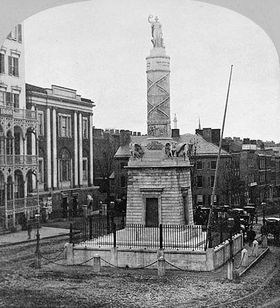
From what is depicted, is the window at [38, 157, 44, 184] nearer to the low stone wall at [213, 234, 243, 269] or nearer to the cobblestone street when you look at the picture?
the cobblestone street

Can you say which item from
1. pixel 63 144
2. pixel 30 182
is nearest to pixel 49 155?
pixel 63 144

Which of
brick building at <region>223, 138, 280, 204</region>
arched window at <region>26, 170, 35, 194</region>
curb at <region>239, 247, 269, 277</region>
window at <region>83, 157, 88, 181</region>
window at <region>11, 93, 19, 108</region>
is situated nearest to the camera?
curb at <region>239, 247, 269, 277</region>

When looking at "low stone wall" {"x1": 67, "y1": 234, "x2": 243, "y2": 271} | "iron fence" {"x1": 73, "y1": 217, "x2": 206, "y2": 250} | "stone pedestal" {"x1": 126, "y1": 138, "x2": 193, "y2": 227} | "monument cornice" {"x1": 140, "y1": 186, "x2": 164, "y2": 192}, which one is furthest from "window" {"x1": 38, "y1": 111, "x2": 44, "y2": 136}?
"low stone wall" {"x1": 67, "y1": 234, "x2": 243, "y2": 271}

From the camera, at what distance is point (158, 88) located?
82.0 ft

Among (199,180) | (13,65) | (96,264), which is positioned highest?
(13,65)

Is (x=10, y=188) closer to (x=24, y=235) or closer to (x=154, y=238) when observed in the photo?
(x=24, y=235)

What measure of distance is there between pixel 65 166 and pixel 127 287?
24.7 meters

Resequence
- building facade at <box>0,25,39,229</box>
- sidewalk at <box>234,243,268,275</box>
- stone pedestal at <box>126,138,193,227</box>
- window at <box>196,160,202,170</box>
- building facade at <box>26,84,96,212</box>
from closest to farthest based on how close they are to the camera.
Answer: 1. sidewalk at <box>234,243,268,275</box>
2. stone pedestal at <box>126,138,193,227</box>
3. building facade at <box>0,25,39,229</box>
4. building facade at <box>26,84,96,212</box>
5. window at <box>196,160,202,170</box>

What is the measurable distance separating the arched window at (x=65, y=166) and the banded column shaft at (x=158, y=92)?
17.6 meters

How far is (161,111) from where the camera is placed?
25094 mm

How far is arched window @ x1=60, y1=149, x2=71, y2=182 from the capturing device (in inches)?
1646

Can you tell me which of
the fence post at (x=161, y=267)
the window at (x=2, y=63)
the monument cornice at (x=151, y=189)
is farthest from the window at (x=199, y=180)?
the fence post at (x=161, y=267)

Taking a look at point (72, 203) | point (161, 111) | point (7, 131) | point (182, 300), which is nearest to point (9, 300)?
point (182, 300)

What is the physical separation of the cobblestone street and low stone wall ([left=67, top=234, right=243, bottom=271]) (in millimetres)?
490
